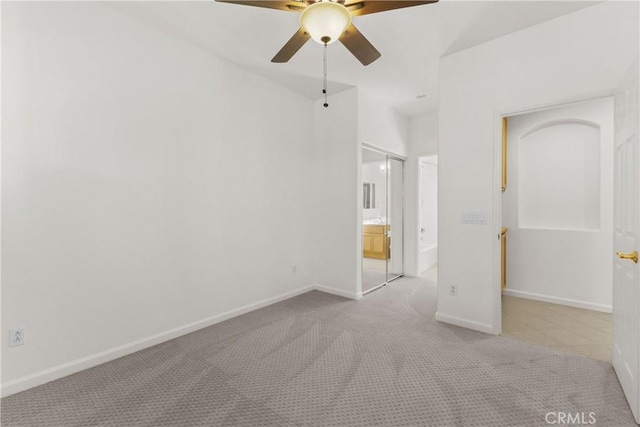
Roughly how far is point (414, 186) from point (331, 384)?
3822 millimetres

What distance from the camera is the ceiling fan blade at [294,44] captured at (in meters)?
1.96

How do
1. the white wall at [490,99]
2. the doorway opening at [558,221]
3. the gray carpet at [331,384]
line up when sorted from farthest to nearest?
the doorway opening at [558,221] → the white wall at [490,99] → the gray carpet at [331,384]

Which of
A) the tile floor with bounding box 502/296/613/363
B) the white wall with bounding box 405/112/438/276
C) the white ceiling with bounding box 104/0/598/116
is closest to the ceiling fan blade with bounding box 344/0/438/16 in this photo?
the white ceiling with bounding box 104/0/598/116

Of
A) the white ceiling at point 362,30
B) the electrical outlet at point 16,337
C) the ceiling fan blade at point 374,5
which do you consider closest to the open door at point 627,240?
the white ceiling at point 362,30

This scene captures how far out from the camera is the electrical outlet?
197 centimetres

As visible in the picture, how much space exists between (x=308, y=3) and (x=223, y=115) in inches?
69.4

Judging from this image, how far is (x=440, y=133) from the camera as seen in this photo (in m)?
3.20

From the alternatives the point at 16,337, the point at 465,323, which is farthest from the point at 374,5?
the point at 16,337

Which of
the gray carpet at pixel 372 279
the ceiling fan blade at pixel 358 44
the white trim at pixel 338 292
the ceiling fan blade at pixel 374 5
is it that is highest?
the ceiling fan blade at pixel 374 5

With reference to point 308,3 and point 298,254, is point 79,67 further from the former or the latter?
point 298,254

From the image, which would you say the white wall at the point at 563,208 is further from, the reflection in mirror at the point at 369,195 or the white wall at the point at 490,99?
the reflection in mirror at the point at 369,195

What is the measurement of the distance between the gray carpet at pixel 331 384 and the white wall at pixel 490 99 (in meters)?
0.53

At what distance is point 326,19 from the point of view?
164cm

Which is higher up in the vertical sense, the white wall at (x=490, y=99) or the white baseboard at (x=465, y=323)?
the white wall at (x=490, y=99)
